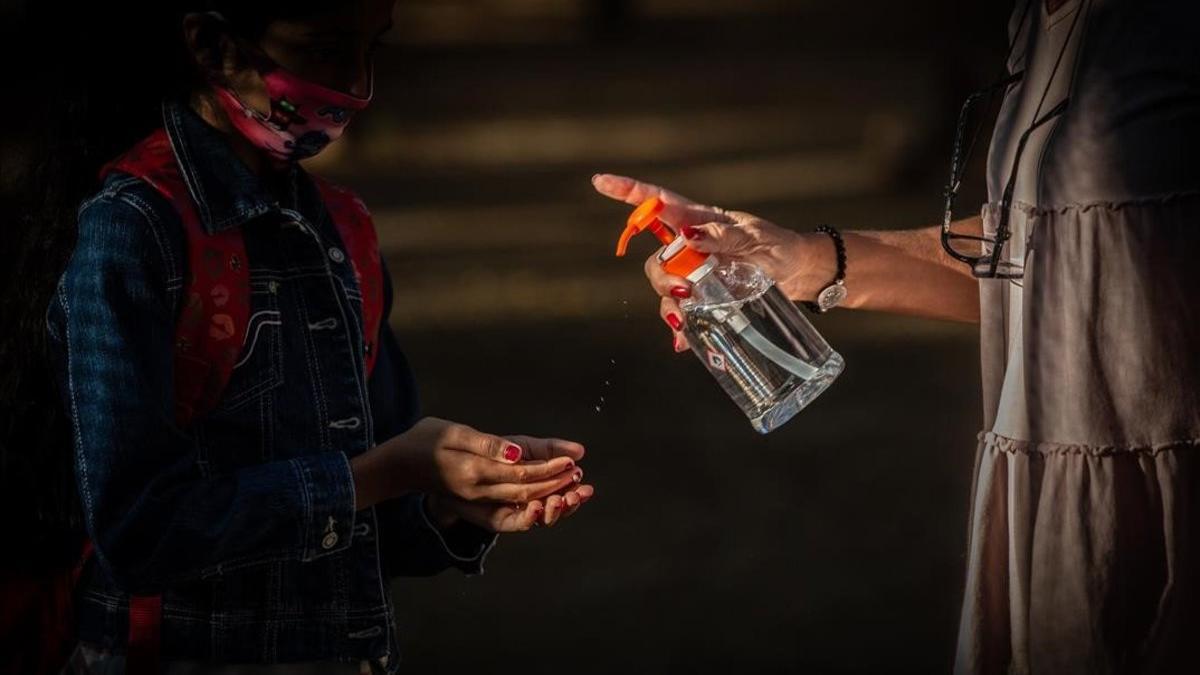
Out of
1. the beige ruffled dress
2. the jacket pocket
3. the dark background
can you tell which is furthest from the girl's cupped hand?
the dark background

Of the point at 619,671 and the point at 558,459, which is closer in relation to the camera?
the point at 558,459

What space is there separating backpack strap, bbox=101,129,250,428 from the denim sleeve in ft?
0.06

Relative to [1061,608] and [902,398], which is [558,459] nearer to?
[1061,608]

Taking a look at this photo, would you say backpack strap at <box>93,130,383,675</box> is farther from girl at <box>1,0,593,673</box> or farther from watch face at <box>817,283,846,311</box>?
watch face at <box>817,283,846,311</box>

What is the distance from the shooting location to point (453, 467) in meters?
1.54

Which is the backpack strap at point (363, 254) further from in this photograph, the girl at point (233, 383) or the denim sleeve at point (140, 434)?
the denim sleeve at point (140, 434)

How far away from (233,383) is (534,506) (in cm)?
31

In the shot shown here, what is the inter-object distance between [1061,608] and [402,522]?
2.22 ft

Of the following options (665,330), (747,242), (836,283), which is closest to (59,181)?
(747,242)

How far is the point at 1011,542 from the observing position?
166 cm

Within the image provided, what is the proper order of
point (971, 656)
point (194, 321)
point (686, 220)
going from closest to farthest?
point (194, 321) < point (971, 656) < point (686, 220)

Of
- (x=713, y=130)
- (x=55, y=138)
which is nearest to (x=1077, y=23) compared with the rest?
(x=55, y=138)

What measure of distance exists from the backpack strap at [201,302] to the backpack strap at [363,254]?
179 millimetres

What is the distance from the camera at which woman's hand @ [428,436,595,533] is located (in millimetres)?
1574
